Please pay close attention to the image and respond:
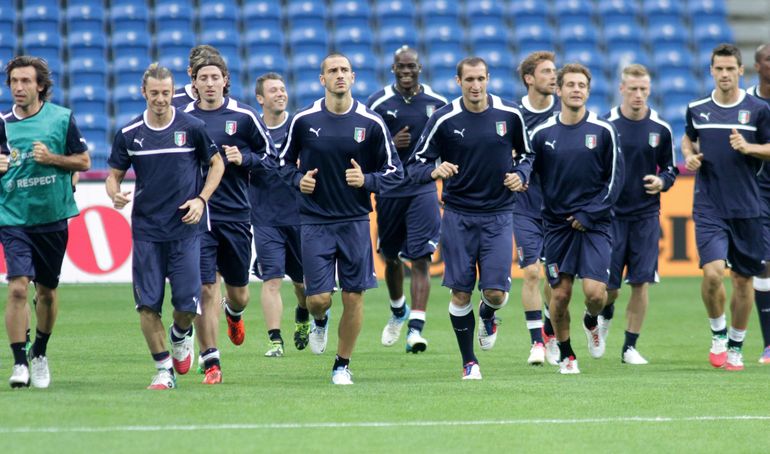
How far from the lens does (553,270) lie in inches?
430

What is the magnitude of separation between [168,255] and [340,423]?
2.20 metres

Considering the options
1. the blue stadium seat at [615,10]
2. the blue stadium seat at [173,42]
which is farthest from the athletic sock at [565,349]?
the blue stadium seat at [615,10]

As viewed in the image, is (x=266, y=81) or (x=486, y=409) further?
(x=266, y=81)

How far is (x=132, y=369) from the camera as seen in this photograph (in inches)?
430

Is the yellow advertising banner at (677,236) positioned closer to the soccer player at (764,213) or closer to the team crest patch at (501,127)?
the soccer player at (764,213)

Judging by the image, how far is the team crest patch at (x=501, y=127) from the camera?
1039 cm

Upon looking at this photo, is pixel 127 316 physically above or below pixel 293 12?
below

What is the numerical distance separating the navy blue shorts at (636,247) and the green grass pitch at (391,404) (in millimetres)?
763

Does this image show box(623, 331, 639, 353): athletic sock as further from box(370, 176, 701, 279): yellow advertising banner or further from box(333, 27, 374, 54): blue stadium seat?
box(333, 27, 374, 54): blue stadium seat

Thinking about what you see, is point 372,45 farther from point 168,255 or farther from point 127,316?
point 168,255

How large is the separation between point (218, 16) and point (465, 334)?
1533 centimetres

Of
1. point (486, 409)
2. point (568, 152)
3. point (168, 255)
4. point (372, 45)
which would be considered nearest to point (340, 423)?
point (486, 409)

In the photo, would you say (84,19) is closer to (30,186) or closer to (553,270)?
(30,186)

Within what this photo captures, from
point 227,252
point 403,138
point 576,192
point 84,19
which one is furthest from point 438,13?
point 576,192
